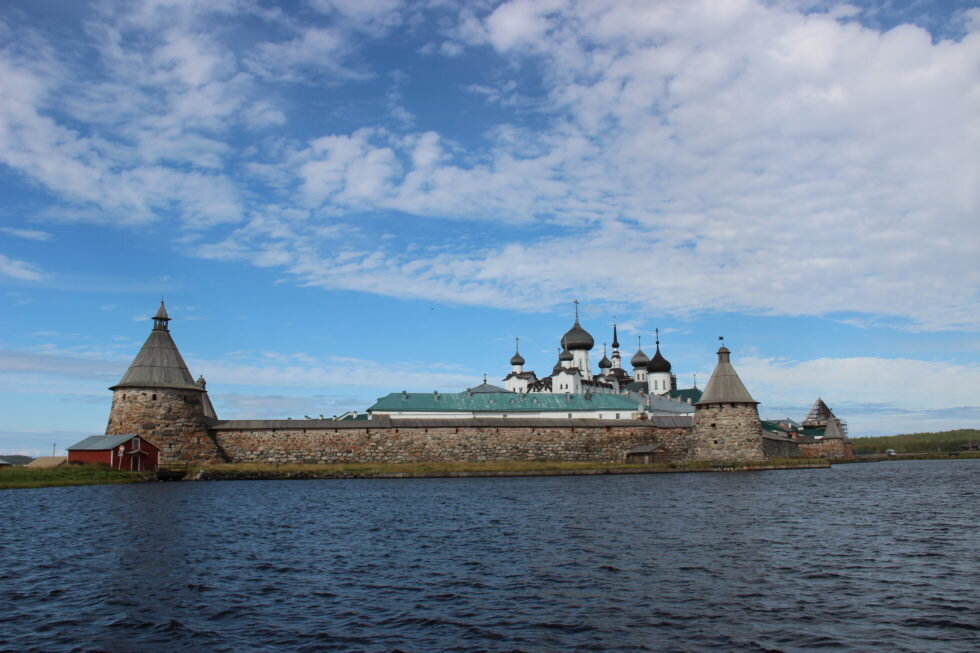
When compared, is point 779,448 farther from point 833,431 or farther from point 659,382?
point 659,382

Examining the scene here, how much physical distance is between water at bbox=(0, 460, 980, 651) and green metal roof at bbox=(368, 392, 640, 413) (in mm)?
31129

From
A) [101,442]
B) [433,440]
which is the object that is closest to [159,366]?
[101,442]

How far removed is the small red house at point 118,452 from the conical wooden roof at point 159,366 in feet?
11.2

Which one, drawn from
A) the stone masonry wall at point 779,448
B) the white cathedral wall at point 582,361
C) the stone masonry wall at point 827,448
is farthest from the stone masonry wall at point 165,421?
the stone masonry wall at point 827,448

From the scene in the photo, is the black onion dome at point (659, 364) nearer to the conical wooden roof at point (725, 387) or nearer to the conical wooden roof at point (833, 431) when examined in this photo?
the conical wooden roof at point (833, 431)

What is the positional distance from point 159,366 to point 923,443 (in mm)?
100353

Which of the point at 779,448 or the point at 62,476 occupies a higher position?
the point at 62,476

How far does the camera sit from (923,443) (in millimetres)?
103000

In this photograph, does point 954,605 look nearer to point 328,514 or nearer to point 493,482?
point 328,514

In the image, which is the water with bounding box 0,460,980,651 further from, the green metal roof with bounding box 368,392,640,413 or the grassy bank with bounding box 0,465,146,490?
the green metal roof with bounding box 368,392,640,413

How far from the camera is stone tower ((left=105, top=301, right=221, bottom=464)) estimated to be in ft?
131

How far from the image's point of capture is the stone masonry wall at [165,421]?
39.9 metres

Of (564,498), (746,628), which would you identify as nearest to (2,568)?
(746,628)

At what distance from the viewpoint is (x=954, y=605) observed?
1017cm
